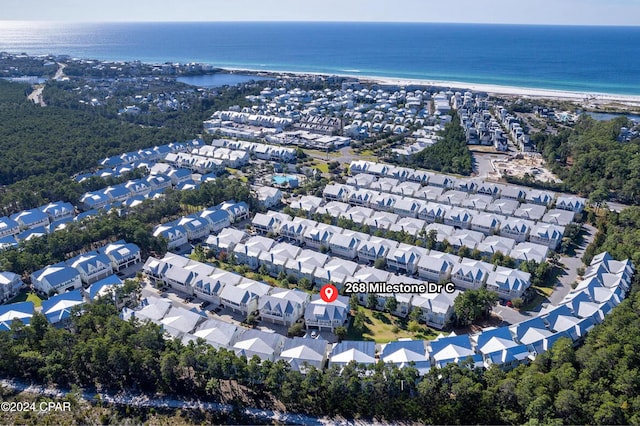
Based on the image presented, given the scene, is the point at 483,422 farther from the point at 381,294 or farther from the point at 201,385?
the point at 201,385

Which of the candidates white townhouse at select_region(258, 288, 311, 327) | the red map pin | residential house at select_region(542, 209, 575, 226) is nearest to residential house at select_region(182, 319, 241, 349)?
white townhouse at select_region(258, 288, 311, 327)

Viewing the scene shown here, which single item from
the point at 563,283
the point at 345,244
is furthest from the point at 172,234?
the point at 563,283

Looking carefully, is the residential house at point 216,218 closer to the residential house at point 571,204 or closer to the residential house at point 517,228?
the residential house at point 517,228

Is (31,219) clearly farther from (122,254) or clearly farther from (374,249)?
(374,249)

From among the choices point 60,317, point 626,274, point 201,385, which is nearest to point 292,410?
point 201,385

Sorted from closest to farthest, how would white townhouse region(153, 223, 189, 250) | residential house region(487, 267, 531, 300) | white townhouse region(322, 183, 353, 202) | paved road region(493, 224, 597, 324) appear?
paved road region(493, 224, 597, 324) < residential house region(487, 267, 531, 300) < white townhouse region(153, 223, 189, 250) < white townhouse region(322, 183, 353, 202)

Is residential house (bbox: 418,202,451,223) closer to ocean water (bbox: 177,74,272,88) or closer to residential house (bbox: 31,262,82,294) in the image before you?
residential house (bbox: 31,262,82,294)
